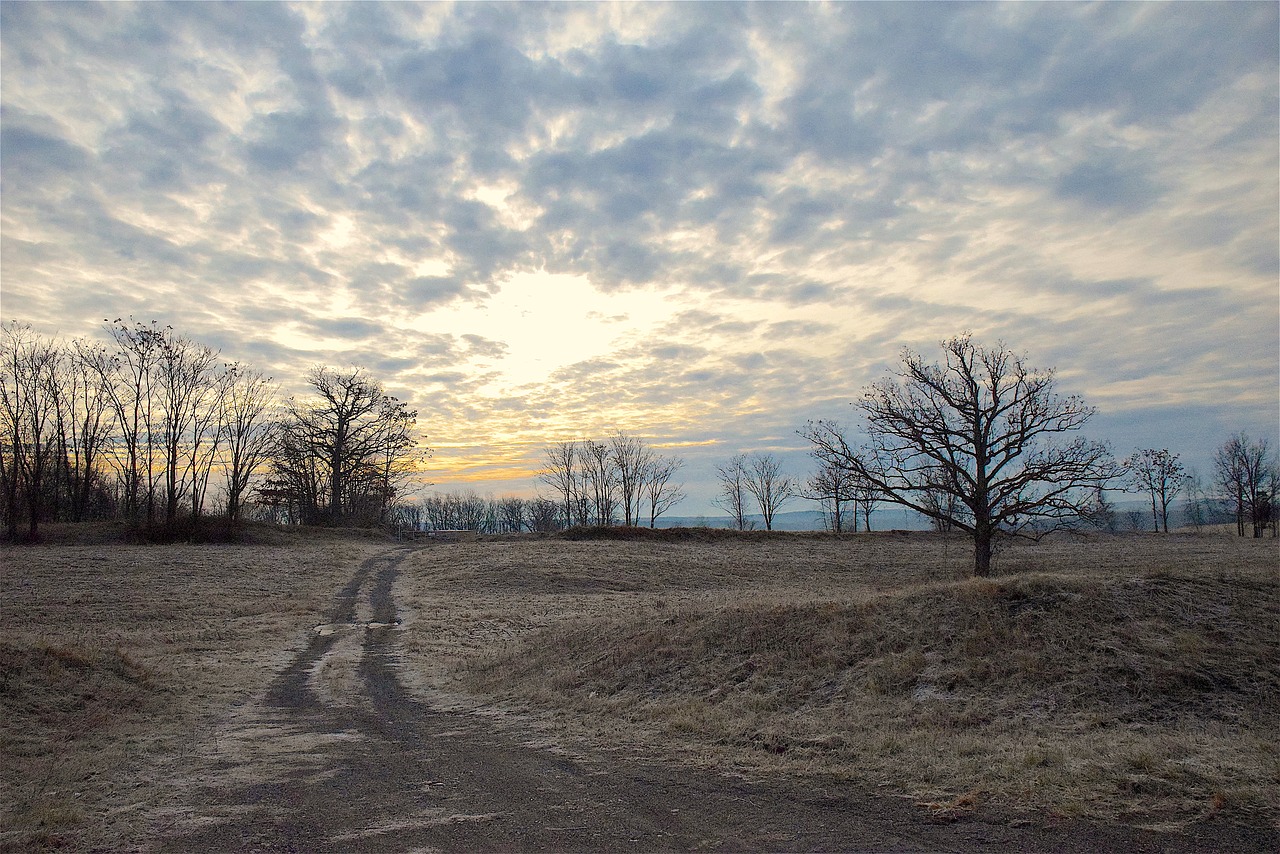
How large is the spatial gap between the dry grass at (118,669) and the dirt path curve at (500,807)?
774mm

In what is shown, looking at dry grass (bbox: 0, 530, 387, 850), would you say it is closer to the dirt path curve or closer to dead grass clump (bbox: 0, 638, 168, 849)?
dead grass clump (bbox: 0, 638, 168, 849)

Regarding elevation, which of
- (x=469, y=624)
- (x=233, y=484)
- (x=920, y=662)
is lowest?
(x=469, y=624)

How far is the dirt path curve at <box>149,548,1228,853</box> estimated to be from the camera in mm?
5824

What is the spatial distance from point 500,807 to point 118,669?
944 cm

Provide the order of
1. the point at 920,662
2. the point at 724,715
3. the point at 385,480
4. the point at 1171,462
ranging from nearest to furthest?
the point at 724,715, the point at 920,662, the point at 385,480, the point at 1171,462

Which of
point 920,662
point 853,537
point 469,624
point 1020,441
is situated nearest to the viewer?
point 920,662

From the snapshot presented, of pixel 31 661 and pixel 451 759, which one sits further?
pixel 31 661

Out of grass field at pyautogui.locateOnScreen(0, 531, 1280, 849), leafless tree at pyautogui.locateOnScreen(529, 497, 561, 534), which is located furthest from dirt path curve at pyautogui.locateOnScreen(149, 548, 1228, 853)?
leafless tree at pyautogui.locateOnScreen(529, 497, 561, 534)

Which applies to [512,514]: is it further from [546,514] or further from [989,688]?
[989,688]

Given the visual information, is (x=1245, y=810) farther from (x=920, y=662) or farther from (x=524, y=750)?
(x=524, y=750)

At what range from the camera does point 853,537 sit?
5788cm

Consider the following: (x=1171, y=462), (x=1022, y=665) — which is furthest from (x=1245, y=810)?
(x=1171, y=462)

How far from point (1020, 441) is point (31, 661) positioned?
26545mm

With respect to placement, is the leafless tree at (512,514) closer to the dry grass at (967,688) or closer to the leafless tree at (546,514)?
the leafless tree at (546,514)
